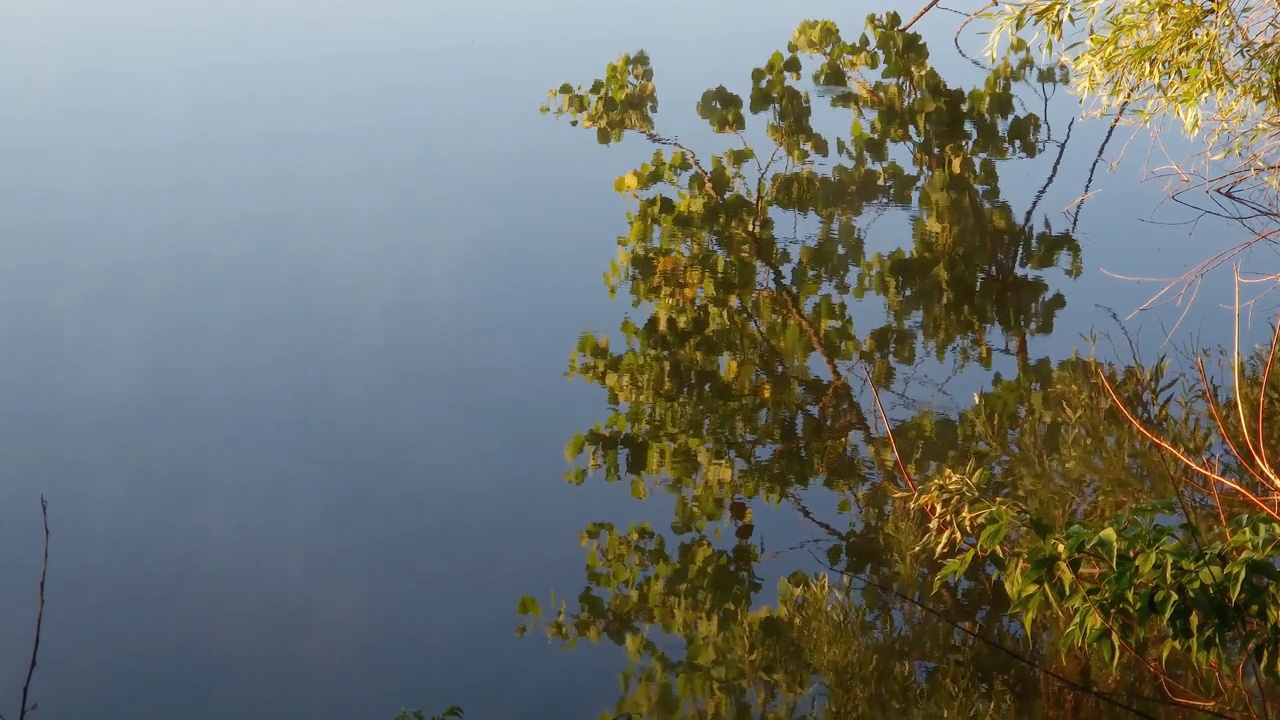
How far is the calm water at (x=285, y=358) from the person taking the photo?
295 centimetres

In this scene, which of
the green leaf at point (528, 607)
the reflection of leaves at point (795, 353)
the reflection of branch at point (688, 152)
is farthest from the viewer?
the reflection of branch at point (688, 152)

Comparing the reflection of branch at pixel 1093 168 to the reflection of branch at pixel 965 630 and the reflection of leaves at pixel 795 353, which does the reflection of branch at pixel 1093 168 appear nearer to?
the reflection of leaves at pixel 795 353

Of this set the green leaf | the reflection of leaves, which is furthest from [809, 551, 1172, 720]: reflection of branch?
the green leaf

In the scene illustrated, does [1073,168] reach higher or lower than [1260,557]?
higher

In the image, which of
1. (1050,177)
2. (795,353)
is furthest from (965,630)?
(1050,177)

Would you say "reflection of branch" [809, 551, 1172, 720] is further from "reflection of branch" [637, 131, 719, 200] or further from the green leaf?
"reflection of branch" [637, 131, 719, 200]

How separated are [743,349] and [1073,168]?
2500 millimetres

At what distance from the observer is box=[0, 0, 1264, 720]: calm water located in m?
2.95

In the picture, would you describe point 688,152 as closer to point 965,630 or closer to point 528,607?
→ point 528,607

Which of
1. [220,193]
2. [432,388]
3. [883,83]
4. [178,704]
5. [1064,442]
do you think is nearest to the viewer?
[178,704]

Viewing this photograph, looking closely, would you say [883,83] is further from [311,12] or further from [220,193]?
[311,12]

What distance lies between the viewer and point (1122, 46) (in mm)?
3855

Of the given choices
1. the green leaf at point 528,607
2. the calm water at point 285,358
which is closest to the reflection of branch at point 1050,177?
the calm water at point 285,358

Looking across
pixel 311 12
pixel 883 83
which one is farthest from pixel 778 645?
pixel 311 12
